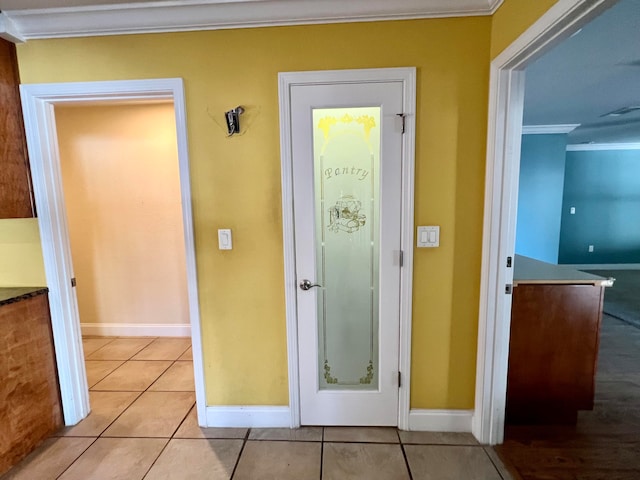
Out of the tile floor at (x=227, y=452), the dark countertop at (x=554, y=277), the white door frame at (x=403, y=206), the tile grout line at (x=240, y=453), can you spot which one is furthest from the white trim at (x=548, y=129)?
the tile grout line at (x=240, y=453)

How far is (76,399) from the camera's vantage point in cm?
200

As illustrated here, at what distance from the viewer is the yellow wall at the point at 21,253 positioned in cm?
186

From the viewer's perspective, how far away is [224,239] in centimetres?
181

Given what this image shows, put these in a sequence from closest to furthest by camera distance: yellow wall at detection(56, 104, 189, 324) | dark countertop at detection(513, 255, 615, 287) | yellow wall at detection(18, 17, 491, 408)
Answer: yellow wall at detection(18, 17, 491, 408), dark countertop at detection(513, 255, 615, 287), yellow wall at detection(56, 104, 189, 324)

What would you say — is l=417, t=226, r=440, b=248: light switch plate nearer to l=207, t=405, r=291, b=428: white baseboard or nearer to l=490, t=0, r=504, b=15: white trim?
l=490, t=0, r=504, b=15: white trim

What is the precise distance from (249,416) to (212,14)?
Result: 7.53ft

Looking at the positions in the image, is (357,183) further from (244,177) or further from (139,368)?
(139,368)

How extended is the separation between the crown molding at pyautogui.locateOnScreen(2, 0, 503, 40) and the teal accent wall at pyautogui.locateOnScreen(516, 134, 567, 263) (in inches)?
152

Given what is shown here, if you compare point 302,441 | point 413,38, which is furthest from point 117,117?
point 302,441

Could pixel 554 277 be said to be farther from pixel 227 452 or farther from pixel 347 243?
pixel 227 452

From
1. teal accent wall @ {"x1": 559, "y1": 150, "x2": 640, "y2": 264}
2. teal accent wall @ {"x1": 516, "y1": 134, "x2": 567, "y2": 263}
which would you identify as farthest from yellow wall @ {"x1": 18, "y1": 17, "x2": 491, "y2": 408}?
teal accent wall @ {"x1": 559, "y1": 150, "x2": 640, "y2": 264}

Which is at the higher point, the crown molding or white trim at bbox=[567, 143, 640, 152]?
white trim at bbox=[567, 143, 640, 152]

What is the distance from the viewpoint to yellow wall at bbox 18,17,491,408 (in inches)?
64.7

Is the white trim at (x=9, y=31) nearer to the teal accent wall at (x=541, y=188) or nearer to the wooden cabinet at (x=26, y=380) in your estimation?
the wooden cabinet at (x=26, y=380)
